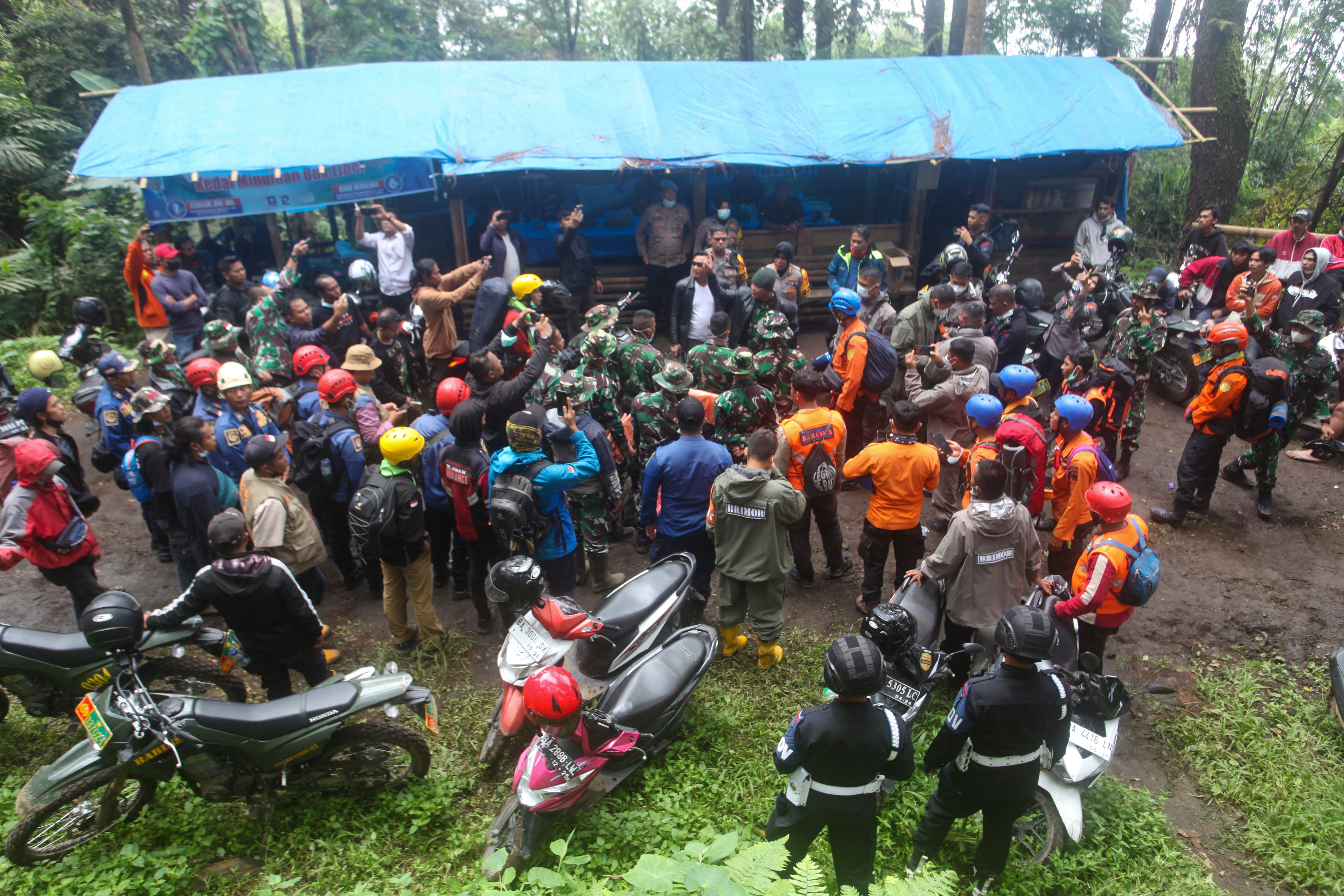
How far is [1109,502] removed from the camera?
159 inches

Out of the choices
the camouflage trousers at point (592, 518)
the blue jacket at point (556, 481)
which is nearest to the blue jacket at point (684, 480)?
the blue jacket at point (556, 481)

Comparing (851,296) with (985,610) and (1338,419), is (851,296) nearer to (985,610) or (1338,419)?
(985,610)

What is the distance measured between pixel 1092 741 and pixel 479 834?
3.18 meters

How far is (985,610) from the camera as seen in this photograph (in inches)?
174

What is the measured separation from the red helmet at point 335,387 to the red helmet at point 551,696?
316cm

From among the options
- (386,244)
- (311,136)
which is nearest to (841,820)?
(386,244)

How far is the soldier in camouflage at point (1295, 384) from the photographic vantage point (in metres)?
6.56

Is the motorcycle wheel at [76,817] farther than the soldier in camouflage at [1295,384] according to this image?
No

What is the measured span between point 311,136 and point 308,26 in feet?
43.5

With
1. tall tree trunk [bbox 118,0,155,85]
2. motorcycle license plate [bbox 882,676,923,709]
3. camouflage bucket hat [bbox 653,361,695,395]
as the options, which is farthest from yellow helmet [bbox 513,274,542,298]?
tall tree trunk [bbox 118,0,155,85]

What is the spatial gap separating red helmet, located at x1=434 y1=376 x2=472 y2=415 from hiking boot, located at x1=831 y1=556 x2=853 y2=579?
3194 millimetres

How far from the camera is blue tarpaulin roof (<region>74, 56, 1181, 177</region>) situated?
9.59m

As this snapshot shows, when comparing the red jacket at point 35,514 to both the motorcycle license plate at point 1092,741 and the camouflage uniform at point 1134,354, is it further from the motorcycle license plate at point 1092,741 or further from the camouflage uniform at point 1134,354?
the camouflage uniform at point 1134,354

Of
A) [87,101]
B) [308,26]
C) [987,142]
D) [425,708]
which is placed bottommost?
[425,708]
